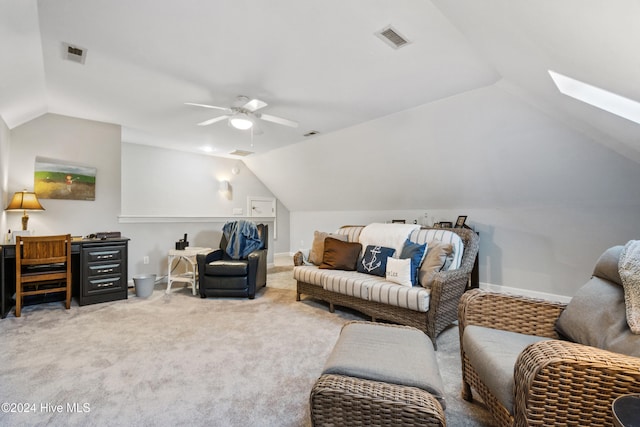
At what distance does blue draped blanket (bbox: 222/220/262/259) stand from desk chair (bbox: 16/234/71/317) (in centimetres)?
184

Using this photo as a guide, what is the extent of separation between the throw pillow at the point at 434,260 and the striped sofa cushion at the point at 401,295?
0.14 m

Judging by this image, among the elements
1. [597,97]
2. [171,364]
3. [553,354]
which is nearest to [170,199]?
[171,364]

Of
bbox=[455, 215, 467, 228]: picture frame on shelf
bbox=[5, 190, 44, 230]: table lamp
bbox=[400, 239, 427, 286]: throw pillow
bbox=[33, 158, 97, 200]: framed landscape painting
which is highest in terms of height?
bbox=[33, 158, 97, 200]: framed landscape painting

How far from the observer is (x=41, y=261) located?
3111mm

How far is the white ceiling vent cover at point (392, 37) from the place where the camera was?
1987 mm

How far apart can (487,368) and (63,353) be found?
2971 millimetres

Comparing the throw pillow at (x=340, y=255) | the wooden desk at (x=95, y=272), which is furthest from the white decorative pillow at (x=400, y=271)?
the wooden desk at (x=95, y=272)

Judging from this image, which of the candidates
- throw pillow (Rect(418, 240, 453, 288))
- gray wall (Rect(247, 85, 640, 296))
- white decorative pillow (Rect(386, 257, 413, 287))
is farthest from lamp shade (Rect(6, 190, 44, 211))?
throw pillow (Rect(418, 240, 453, 288))

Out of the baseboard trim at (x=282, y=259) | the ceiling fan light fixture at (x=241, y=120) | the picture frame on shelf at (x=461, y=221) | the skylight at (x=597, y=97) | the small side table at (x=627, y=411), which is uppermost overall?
the ceiling fan light fixture at (x=241, y=120)

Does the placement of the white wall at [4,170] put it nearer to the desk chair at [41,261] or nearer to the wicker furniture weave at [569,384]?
the desk chair at [41,261]

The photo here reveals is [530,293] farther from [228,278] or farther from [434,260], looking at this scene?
[228,278]

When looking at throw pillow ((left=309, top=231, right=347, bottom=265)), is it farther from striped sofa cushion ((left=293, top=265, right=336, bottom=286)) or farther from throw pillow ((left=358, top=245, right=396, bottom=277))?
throw pillow ((left=358, top=245, right=396, bottom=277))

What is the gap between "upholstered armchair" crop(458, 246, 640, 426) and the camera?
923 mm

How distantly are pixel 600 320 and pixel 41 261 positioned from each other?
4622mm
